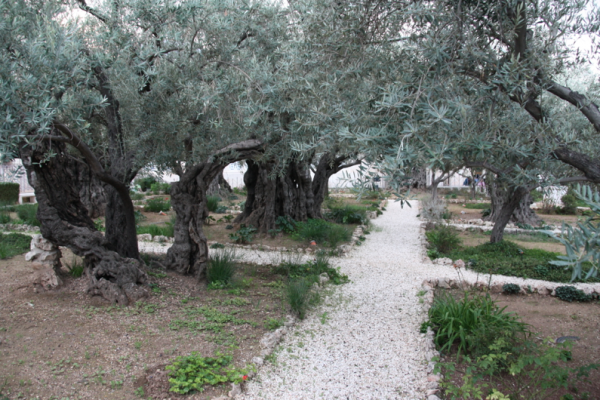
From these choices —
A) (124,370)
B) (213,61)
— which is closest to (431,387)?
(124,370)

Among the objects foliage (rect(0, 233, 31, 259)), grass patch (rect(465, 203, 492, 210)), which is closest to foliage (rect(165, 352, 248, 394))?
foliage (rect(0, 233, 31, 259))

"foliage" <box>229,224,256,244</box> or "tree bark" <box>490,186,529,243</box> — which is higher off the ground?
"tree bark" <box>490,186,529,243</box>

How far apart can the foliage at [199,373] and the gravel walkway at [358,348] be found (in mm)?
212

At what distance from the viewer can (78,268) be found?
233 inches

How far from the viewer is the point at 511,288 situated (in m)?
6.49

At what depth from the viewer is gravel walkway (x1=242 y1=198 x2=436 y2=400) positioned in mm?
3721

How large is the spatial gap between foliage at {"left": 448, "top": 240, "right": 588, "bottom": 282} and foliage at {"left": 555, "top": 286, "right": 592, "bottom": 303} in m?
0.59

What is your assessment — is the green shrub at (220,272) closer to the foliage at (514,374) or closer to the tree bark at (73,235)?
the tree bark at (73,235)

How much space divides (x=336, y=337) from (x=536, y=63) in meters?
3.44

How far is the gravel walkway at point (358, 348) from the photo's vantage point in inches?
146

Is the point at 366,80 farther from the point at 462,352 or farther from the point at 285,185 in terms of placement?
the point at 285,185

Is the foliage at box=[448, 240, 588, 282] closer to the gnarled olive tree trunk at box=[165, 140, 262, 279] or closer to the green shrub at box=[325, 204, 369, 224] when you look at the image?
the gnarled olive tree trunk at box=[165, 140, 262, 279]

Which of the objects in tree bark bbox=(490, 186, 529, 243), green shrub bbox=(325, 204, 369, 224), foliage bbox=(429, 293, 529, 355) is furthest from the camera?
green shrub bbox=(325, 204, 369, 224)

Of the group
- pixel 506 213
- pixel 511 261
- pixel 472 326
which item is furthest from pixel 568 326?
pixel 506 213
